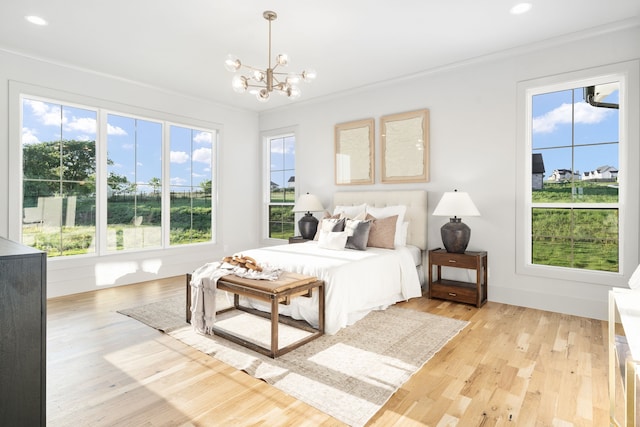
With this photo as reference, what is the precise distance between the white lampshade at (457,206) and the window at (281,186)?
2.81 meters

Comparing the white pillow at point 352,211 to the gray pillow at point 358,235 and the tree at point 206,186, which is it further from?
the tree at point 206,186

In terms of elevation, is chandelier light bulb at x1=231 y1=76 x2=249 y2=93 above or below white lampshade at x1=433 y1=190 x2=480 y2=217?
above

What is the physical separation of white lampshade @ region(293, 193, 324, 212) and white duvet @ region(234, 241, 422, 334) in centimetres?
111

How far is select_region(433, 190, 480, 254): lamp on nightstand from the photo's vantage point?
3682mm

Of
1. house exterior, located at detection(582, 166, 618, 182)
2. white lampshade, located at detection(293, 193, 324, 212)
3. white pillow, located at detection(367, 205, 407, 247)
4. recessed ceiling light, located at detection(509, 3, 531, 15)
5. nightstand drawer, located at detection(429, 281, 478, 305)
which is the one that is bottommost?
nightstand drawer, located at detection(429, 281, 478, 305)

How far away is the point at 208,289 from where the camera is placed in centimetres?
291

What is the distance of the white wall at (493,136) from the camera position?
3.42 m

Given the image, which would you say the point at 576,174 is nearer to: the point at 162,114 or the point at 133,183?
the point at 162,114

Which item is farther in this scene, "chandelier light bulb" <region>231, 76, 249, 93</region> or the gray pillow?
the gray pillow

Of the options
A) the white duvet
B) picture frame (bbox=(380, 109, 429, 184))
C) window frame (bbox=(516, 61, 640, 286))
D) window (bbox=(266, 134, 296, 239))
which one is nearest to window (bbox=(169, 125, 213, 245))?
window (bbox=(266, 134, 296, 239))

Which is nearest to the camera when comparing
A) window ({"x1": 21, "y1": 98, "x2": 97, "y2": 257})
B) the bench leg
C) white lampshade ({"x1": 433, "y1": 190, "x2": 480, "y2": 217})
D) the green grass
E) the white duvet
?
the bench leg

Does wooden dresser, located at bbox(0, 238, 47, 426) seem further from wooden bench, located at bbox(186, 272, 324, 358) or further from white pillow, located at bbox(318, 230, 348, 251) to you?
white pillow, located at bbox(318, 230, 348, 251)

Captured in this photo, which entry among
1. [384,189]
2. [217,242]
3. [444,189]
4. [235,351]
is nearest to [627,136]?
[444,189]

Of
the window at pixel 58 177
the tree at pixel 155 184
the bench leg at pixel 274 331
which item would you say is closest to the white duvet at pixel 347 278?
the bench leg at pixel 274 331
